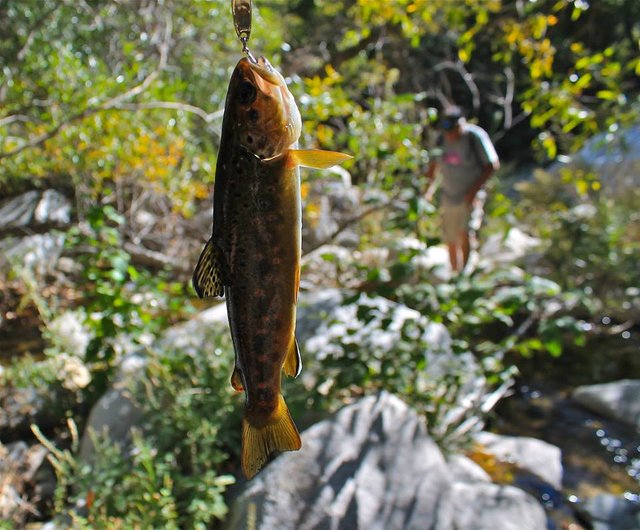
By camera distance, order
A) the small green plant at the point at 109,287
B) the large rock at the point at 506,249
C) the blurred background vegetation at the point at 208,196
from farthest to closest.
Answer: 1. the large rock at the point at 506,249
2. the small green plant at the point at 109,287
3. the blurred background vegetation at the point at 208,196

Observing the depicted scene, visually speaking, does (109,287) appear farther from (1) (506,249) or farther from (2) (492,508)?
(1) (506,249)

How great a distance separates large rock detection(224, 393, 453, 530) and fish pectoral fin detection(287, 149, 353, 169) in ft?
7.09

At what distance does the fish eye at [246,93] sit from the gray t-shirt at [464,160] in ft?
16.5

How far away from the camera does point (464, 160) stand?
587 centimetres

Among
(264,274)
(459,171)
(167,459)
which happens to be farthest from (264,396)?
(459,171)

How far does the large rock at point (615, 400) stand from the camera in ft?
16.2

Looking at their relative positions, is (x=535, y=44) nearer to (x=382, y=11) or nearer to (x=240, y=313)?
(x=382, y=11)

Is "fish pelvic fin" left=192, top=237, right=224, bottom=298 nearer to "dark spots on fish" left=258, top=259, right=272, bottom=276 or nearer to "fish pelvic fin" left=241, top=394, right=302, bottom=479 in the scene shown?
"dark spots on fish" left=258, top=259, right=272, bottom=276

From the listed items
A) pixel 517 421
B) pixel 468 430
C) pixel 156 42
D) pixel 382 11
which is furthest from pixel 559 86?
pixel 156 42

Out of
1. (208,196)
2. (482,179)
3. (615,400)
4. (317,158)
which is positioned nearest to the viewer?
(317,158)

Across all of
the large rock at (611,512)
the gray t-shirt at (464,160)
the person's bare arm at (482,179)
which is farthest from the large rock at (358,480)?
the gray t-shirt at (464,160)

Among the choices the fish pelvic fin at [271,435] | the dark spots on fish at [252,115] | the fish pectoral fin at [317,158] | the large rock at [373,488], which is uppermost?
the dark spots on fish at [252,115]

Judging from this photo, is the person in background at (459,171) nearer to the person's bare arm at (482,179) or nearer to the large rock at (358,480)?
the person's bare arm at (482,179)

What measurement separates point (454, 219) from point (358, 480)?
3.96 metres
